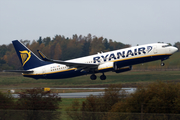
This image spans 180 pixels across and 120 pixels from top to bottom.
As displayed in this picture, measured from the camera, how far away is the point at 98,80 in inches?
2147

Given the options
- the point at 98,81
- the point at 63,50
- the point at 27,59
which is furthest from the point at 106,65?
the point at 63,50

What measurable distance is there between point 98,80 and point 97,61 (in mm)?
15376

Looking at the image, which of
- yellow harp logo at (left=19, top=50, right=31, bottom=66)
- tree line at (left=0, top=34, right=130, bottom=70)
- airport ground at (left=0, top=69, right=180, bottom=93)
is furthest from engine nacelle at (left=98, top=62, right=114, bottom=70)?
tree line at (left=0, top=34, right=130, bottom=70)

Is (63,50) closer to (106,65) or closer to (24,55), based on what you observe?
(24,55)

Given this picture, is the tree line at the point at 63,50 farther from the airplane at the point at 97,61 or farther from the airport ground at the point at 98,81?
the airplane at the point at 97,61

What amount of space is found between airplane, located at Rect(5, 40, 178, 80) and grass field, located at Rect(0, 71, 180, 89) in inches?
262

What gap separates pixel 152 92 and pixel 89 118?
22.5 ft

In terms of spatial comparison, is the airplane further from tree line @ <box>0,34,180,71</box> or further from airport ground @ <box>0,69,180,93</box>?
tree line @ <box>0,34,180,71</box>

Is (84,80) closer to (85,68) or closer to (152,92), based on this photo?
(85,68)

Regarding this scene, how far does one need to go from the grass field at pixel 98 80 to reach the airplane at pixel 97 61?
6.66 meters

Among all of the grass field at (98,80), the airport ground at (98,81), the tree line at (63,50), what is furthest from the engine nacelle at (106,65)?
the tree line at (63,50)

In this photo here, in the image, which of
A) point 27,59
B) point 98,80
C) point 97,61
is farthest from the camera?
point 98,80

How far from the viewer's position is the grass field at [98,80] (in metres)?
52.5

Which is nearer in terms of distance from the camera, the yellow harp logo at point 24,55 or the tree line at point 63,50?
the yellow harp logo at point 24,55
